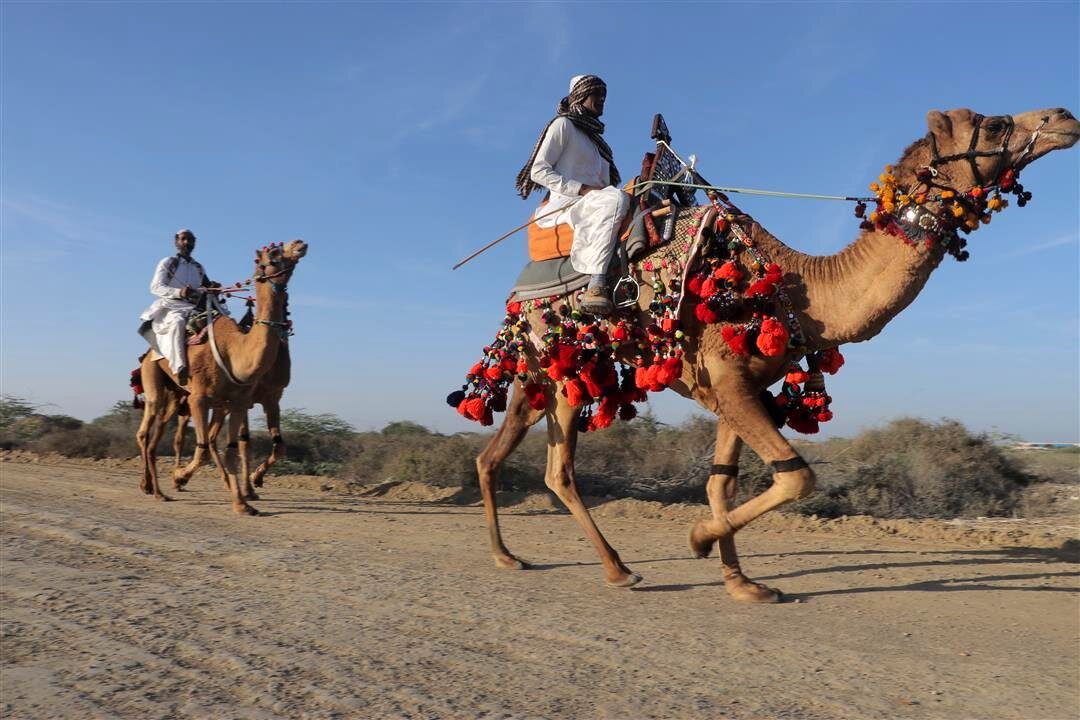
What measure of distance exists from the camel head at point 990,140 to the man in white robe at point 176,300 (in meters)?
9.40

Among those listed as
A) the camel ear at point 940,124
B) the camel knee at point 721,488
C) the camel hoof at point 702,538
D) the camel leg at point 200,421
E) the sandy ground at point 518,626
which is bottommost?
the sandy ground at point 518,626

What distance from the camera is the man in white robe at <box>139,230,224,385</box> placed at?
1097 cm

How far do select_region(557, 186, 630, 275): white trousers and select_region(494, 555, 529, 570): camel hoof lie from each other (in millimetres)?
2301

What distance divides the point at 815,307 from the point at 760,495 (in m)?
1.20

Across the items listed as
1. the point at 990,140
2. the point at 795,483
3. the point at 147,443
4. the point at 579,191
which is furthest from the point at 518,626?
the point at 147,443

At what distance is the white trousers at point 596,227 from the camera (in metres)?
5.56

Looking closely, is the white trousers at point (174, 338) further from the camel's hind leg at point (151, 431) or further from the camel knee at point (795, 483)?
the camel knee at point (795, 483)

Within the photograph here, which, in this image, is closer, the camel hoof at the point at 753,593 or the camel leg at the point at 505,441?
the camel hoof at the point at 753,593

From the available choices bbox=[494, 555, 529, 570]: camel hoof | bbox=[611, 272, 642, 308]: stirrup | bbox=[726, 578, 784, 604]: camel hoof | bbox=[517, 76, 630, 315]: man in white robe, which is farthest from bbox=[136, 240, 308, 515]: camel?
bbox=[726, 578, 784, 604]: camel hoof

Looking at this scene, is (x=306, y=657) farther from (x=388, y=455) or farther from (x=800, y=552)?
(x=388, y=455)

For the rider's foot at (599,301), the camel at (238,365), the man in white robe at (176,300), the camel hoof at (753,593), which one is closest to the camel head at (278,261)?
the camel at (238,365)

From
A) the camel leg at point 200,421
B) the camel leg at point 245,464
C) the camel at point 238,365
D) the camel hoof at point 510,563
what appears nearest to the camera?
the camel hoof at point 510,563

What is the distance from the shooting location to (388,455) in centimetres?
1627

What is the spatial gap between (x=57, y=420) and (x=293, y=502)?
17140 mm
